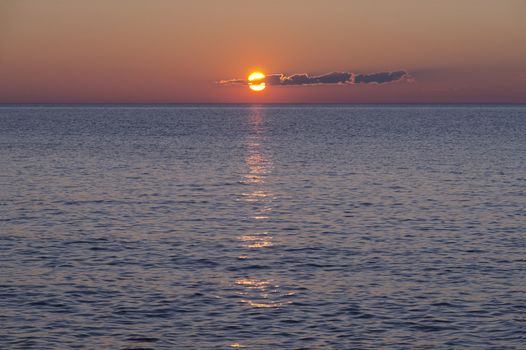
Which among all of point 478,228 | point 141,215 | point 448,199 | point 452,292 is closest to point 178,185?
point 141,215

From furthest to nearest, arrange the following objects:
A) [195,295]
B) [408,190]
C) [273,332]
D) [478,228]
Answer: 1. [408,190]
2. [478,228]
3. [195,295]
4. [273,332]

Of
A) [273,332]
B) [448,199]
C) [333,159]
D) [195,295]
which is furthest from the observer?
[333,159]

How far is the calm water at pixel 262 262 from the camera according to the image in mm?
23234

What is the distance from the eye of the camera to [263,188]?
57.8 metres

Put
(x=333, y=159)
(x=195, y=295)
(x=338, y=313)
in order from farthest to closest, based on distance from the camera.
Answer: (x=333, y=159) < (x=195, y=295) < (x=338, y=313)

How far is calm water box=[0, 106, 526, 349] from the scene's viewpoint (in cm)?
2323

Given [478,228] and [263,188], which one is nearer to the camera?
[478,228]

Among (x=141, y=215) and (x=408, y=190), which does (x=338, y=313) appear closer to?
(x=141, y=215)

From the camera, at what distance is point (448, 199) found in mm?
50219

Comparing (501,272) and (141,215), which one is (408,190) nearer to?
(141,215)

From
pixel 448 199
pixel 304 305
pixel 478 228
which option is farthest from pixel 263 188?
pixel 304 305

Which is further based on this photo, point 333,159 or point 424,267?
point 333,159

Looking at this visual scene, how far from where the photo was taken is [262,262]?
1262 inches

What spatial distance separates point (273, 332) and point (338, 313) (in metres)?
2.61
